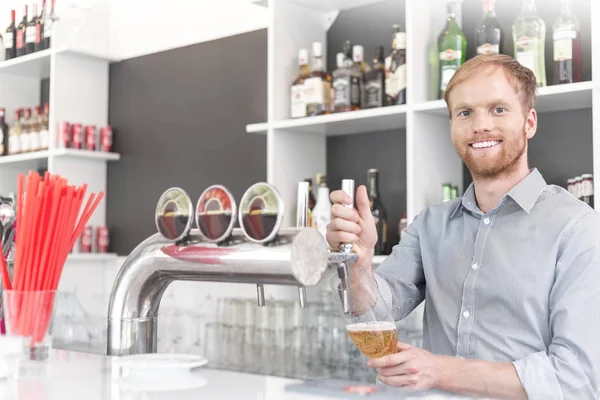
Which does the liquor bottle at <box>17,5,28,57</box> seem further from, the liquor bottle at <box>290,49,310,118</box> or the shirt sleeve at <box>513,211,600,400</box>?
the shirt sleeve at <box>513,211,600,400</box>

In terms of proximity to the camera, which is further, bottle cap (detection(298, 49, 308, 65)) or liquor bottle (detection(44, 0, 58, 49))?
liquor bottle (detection(44, 0, 58, 49))

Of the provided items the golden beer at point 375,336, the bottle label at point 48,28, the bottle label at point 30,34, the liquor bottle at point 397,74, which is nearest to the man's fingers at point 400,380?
the golden beer at point 375,336

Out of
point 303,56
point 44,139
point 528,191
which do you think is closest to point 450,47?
point 303,56

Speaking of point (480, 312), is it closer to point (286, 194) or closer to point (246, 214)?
point (246, 214)

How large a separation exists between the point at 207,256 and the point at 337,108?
5.21 ft

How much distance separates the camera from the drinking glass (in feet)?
3.83

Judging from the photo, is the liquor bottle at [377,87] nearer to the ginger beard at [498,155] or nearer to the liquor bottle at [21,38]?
the ginger beard at [498,155]

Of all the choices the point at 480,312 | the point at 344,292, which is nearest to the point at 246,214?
the point at 344,292

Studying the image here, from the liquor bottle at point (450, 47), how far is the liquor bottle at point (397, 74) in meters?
0.13

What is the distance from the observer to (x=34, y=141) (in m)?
3.68

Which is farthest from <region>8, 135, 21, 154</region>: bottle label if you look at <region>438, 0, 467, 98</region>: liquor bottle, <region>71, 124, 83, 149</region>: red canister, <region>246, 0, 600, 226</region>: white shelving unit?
<region>438, 0, 467, 98</region>: liquor bottle

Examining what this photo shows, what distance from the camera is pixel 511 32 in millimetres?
2447

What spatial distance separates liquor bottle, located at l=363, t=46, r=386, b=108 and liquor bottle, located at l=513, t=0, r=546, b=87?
0.48 m

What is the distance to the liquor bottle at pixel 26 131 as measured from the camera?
3719mm
